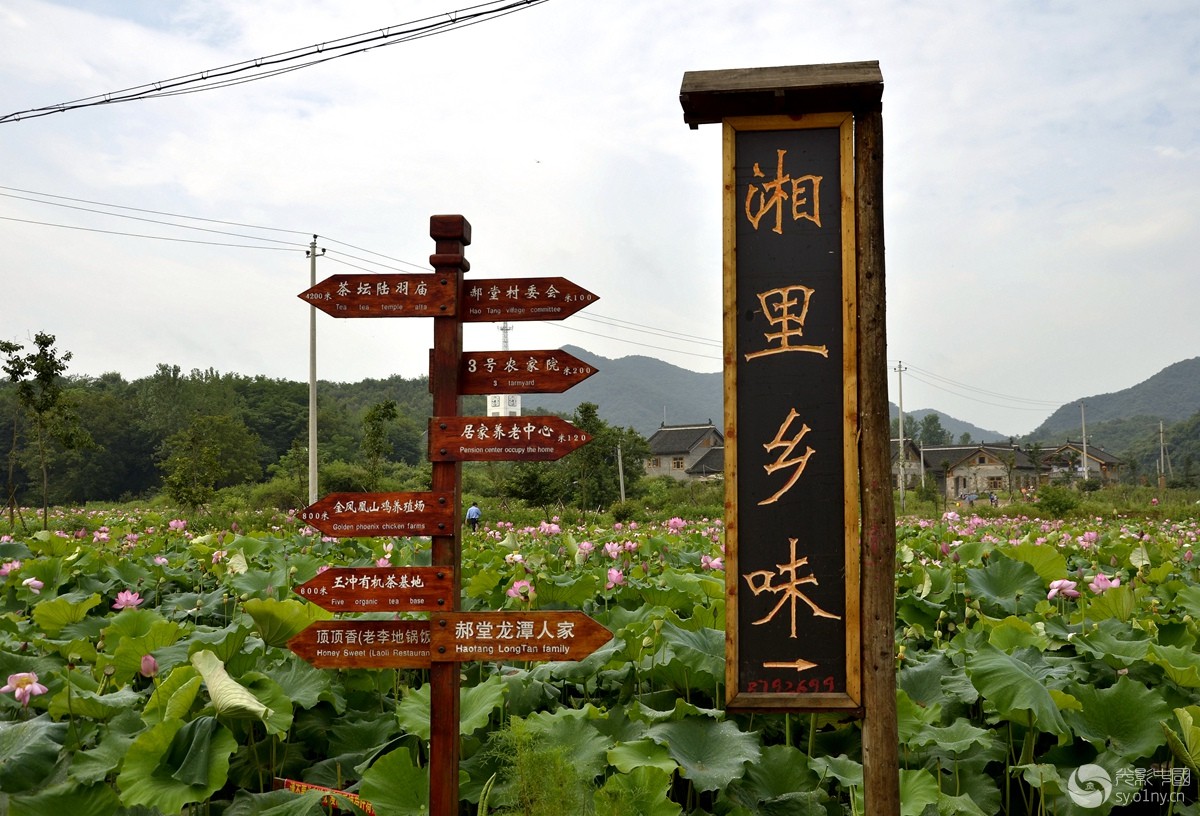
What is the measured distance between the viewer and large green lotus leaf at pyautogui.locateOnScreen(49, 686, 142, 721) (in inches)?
110

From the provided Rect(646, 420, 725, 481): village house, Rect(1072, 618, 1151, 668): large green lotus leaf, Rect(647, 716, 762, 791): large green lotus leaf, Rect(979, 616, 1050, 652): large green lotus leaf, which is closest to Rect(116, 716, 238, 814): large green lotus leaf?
Rect(647, 716, 762, 791): large green lotus leaf

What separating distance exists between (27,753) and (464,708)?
1271 mm

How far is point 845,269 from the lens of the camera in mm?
2574

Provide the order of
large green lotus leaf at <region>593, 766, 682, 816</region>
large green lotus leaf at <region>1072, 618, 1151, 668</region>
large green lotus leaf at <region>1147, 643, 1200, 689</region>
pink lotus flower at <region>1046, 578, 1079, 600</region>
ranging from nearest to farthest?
1. large green lotus leaf at <region>593, 766, 682, 816</region>
2. large green lotus leaf at <region>1147, 643, 1200, 689</region>
3. large green lotus leaf at <region>1072, 618, 1151, 668</region>
4. pink lotus flower at <region>1046, 578, 1079, 600</region>

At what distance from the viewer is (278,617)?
3326 mm

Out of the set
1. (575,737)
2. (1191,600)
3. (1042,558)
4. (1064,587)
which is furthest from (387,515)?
(1191,600)

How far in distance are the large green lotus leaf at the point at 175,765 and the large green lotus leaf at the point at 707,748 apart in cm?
125

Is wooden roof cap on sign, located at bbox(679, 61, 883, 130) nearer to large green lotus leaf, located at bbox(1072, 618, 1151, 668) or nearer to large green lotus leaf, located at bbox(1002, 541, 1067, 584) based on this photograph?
large green lotus leaf, located at bbox(1072, 618, 1151, 668)

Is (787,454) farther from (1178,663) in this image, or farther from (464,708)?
(1178,663)

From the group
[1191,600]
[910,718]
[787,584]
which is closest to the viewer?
[787,584]

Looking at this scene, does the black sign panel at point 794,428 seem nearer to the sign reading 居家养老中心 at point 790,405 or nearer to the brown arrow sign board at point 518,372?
the sign reading 居家养老中心 at point 790,405

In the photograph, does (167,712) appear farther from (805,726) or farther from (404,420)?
(404,420)

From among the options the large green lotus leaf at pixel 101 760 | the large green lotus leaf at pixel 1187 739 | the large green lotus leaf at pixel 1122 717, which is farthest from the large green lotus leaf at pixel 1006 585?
the large green lotus leaf at pixel 101 760

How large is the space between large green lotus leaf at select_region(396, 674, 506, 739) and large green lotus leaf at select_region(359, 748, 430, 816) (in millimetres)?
176
